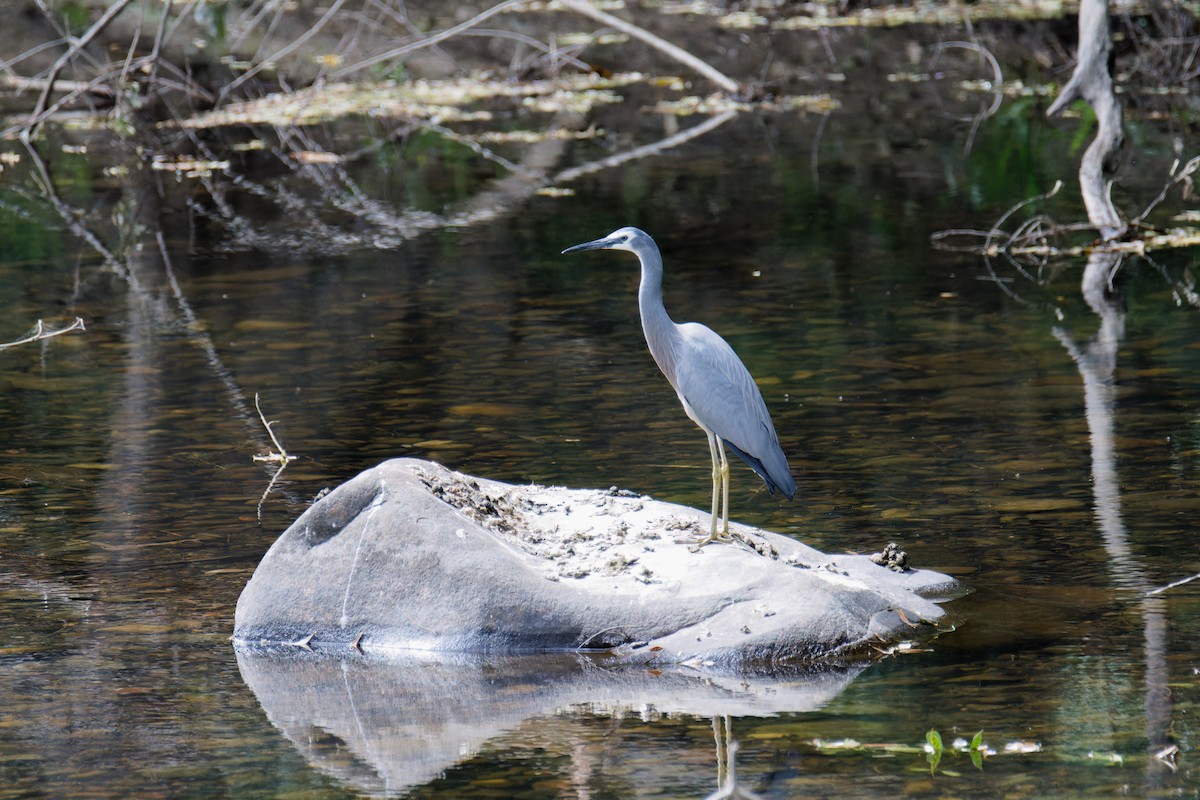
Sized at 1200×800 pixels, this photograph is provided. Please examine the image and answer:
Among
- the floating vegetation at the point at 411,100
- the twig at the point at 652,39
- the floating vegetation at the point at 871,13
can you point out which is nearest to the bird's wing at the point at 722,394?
the twig at the point at 652,39

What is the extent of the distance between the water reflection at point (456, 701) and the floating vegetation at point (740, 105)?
14447 millimetres

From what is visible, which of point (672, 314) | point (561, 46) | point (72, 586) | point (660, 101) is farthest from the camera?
point (561, 46)

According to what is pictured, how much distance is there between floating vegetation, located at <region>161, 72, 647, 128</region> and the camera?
19.7 metres

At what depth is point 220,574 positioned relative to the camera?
6.74 meters

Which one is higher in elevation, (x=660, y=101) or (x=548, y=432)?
(x=660, y=101)

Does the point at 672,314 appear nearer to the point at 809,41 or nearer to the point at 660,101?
the point at 660,101

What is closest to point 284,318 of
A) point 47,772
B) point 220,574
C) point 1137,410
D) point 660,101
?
point 220,574

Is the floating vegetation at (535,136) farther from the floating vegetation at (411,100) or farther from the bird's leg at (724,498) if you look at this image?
the bird's leg at (724,498)

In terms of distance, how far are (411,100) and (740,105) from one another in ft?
13.3

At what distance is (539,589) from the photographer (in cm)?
579

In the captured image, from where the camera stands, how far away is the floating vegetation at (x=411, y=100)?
19656 millimetres

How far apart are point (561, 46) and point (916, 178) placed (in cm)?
986

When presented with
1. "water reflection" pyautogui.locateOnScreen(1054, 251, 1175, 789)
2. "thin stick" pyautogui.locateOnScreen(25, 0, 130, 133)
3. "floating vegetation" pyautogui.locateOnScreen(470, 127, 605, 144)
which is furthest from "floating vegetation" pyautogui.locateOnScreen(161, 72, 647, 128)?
"water reflection" pyautogui.locateOnScreen(1054, 251, 1175, 789)

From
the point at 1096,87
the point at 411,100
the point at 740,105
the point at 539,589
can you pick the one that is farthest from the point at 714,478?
the point at 411,100
